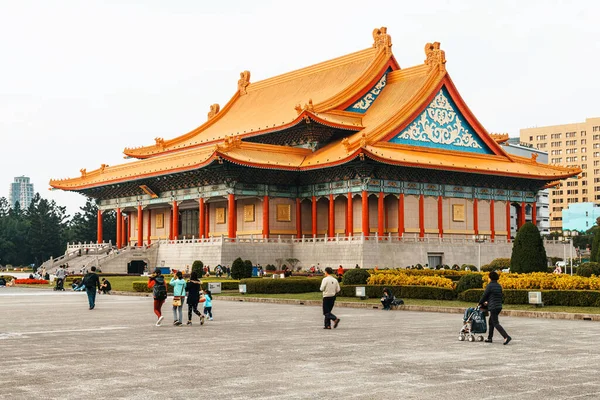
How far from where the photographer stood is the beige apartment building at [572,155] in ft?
477

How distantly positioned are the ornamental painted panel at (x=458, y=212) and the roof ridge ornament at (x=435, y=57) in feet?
32.3

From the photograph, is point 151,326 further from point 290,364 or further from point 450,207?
point 450,207

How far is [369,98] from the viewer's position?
2411 inches

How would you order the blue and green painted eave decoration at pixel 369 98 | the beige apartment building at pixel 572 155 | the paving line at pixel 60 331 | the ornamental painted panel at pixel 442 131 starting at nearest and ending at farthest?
1. the paving line at pixel 60 331
2. the ornamental painted panel at pixel 442 131
3. the blue and green painted eave decoration at pixel 369 98
4. the beige apartment building at pixel 572 155

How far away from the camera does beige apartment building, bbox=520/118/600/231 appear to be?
145 meters

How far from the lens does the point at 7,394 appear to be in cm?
1016

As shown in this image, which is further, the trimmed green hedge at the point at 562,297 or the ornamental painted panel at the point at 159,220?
the ornamental painted panel at the point at 159,220

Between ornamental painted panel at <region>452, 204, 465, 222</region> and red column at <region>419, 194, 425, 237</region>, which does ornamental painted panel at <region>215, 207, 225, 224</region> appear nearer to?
red column at <region>419, 194, 425, 237</region>

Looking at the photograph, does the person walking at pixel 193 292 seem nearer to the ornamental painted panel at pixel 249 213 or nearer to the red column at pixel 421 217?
the red column at pixel 421 217

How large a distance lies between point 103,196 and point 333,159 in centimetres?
2601

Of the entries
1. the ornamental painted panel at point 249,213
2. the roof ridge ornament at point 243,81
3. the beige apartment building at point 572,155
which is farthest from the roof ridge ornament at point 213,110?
the beige apartment building at point 572,155

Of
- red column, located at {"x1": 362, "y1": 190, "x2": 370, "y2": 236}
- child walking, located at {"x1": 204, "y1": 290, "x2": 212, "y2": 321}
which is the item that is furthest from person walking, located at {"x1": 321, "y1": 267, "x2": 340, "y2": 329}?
red column, located at {"x1": 362, "y1": 190, "x2": 370, "y2": 236}

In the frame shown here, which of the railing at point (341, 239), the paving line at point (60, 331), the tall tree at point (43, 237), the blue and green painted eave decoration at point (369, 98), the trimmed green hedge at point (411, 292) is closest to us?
the paving line at point (60, 331)

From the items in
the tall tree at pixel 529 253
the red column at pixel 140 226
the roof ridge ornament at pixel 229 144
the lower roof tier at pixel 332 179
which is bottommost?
the tall tree at pixel 529 253
